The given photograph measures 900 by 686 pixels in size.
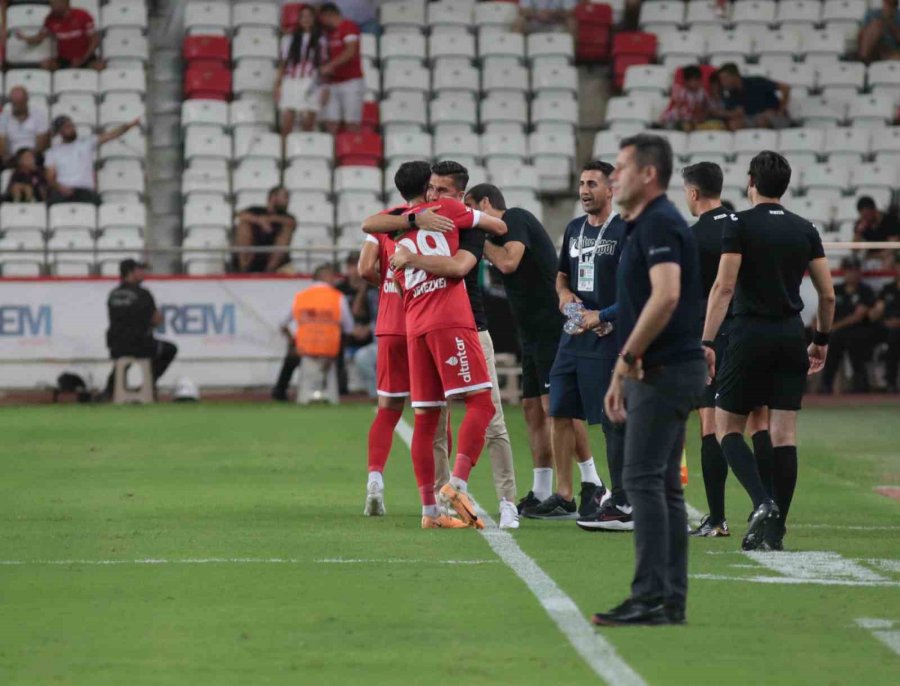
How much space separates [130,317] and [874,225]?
9.79m

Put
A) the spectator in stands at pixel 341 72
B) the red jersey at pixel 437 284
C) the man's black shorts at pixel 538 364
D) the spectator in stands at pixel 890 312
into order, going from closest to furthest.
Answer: the red jersey at pixel 437 284 < the man's black shorts at pixel 538 364 < the spectator in stands at pixel 890 312 < the spectator in stands at pixel 341 72

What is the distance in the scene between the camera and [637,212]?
6.77 meters

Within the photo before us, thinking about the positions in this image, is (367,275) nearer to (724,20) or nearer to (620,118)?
(620,118)

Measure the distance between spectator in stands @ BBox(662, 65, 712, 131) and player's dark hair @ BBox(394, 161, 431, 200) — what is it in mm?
16345

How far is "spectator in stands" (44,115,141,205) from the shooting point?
2442 cm

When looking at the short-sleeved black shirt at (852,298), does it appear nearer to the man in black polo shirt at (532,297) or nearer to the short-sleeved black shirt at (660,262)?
the man in black polo shirt at (532,297)

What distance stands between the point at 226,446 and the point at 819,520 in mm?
7037

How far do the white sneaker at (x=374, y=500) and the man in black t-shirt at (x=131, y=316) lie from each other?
1185cm

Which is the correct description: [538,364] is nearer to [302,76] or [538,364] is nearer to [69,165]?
[69,165]

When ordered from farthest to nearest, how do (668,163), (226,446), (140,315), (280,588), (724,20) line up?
(724,20) → (140,315) → (226,446) → (280,588) → (668,163)

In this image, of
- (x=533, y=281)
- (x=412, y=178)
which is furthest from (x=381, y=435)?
(x=412, y=178)

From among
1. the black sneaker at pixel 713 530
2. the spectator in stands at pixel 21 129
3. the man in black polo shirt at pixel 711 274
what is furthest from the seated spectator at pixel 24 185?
the black sneaker at pixel 713 530

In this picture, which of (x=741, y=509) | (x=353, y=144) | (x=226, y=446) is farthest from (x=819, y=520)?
(x=353, y=144)

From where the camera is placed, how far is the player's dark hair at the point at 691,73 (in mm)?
25516
